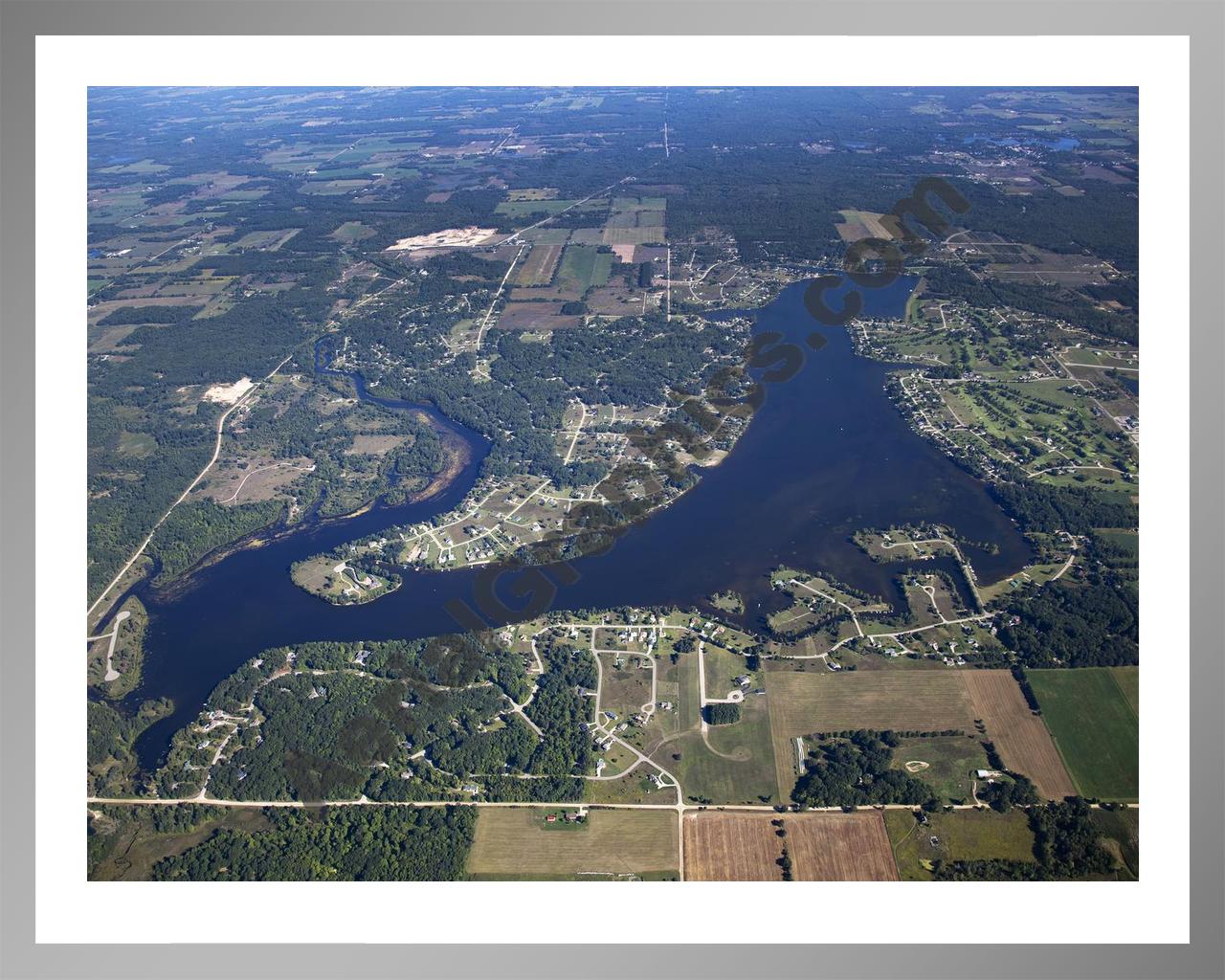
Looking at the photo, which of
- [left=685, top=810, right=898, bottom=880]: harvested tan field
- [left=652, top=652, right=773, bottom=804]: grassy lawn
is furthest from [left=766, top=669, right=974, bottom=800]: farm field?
[left=685, top=810, right=898, bottom=880]: harvested tan field

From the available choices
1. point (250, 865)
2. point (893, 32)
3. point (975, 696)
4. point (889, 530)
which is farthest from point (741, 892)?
point (889, 530)

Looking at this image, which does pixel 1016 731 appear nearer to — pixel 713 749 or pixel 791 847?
pixel 791 847

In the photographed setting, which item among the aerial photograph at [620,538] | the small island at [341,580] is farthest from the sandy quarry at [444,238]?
the small island at [341,580]

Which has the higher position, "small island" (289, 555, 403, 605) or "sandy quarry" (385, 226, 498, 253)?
"sandy quarry" (385, 226, 498, 253)

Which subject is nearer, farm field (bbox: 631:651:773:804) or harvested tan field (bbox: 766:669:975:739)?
farm field (bbox: 631:651:773:804)

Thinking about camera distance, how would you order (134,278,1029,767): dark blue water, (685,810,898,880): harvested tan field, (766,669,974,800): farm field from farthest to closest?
(134,278,1029,767): dark blue water, (766,669,974,800): farm field, (685,810,898,880): harvested tan field

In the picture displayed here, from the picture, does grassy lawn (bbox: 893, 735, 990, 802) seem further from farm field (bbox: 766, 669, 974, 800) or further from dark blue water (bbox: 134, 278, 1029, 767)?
dark blue water (bbox: 134, 278, 1029, 767)
